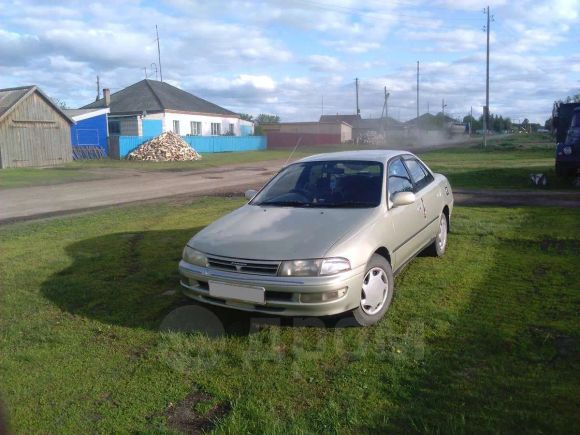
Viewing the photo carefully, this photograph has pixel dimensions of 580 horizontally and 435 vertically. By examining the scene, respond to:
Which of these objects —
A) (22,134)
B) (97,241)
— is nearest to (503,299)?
(97,241)

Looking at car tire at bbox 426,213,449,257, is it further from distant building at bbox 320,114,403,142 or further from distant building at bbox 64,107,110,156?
distant building at bbox 320,114,403,142

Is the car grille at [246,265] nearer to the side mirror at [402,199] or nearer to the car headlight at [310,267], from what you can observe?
the car headlight at [310,267]

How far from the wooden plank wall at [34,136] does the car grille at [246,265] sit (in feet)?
83.3

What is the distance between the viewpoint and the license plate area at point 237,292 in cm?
391

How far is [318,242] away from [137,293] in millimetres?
2213

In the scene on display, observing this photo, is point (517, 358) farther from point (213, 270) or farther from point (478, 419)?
point (213, 270)

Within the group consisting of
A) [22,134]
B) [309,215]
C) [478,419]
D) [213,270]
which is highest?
[22,134]

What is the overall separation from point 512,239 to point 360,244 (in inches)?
152

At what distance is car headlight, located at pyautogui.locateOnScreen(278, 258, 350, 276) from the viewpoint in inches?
152

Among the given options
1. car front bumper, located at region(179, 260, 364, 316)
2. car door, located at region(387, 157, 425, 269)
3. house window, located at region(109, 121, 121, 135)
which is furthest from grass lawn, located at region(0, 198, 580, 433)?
house window, located at region(109, 121, 121, 135)

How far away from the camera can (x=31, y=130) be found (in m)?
27.0

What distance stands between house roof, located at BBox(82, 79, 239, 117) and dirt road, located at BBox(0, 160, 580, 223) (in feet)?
72.5

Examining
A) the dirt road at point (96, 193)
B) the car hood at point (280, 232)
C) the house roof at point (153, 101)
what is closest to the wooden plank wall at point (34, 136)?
the dirt road at point (96, 193)

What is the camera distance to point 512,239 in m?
7.09
